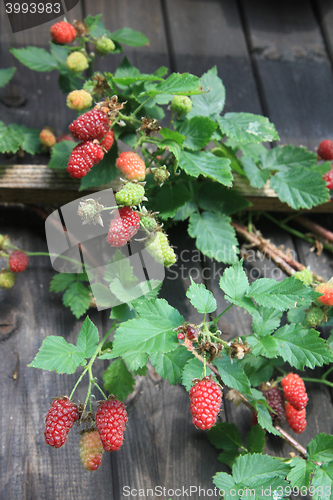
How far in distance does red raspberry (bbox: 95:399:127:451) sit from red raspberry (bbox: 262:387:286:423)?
41cm

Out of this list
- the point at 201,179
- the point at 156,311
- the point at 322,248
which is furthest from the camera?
the point at 322,248

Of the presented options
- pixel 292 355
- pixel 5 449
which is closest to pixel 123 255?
pixel 292 355

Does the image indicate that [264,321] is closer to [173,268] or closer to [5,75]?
[173,268]

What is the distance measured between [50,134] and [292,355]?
0.91 m

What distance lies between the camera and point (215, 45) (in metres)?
1.59

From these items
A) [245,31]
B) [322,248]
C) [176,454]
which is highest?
[245,31]

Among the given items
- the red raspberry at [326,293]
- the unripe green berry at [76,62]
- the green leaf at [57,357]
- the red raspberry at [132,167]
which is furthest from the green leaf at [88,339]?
the unripe green berry at [76,62]

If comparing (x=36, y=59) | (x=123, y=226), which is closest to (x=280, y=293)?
(x=123, y=226)

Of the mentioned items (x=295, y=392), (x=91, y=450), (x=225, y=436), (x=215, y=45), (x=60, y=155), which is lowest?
(x=225, y=436)

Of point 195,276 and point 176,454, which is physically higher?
point 195,276

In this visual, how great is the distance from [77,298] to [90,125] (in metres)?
0.46

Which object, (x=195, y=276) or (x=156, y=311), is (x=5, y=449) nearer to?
(x=156, y=311)

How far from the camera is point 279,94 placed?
1534mm

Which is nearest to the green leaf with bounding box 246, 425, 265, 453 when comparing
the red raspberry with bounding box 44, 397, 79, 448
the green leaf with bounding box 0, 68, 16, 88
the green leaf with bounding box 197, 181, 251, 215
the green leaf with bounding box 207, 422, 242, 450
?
the green leaf with bounding box 207, 422, 242, 450
